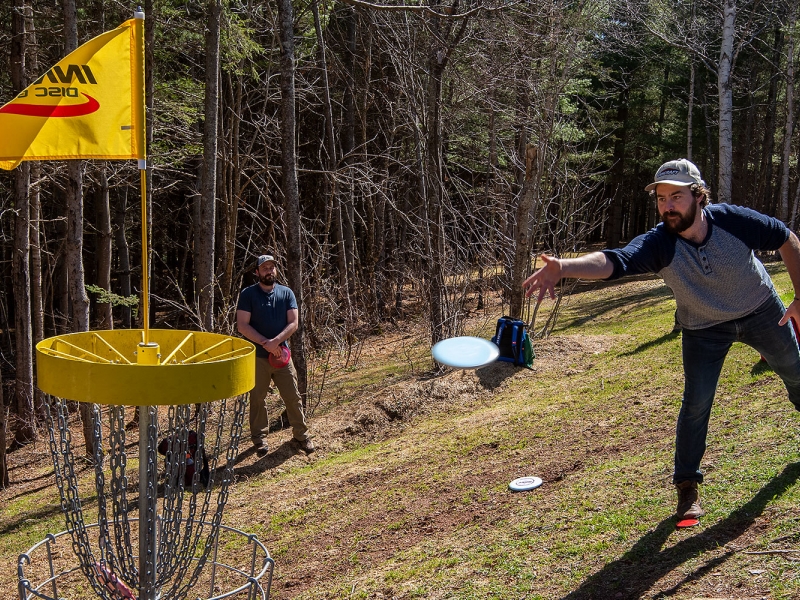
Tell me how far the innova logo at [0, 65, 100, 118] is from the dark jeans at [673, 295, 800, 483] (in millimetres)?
3512

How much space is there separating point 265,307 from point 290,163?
234 centimetres

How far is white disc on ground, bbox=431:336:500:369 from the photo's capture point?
31.6 ft

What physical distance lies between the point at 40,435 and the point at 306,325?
4.94 m

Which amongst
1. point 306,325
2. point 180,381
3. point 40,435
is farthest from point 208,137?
point 180,381

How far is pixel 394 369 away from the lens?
12852mm

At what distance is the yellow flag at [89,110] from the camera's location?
167 inches

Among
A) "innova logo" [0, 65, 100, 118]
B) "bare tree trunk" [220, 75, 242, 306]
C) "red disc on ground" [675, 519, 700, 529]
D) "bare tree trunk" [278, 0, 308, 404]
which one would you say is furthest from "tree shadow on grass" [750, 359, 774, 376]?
"bare tree trunk" [220, 75, 242, 306]

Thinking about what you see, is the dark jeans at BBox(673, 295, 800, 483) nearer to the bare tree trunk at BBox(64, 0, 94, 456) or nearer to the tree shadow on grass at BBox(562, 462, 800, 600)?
the tree shadow on grass at BBox(562, 462, 800, 600)

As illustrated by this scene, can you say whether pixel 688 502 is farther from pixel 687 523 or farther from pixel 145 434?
pixel 145 434

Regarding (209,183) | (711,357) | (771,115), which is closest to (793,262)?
(711,357)

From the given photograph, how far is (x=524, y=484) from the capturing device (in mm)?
5879

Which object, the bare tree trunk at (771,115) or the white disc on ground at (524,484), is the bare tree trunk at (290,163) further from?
the bare tree trunk at (771,115)

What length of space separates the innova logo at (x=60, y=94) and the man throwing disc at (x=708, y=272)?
114 inches

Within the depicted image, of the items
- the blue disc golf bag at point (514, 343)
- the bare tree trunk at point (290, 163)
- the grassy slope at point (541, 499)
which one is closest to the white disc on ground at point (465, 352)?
the blue disc golf bag at point (514, 343)
